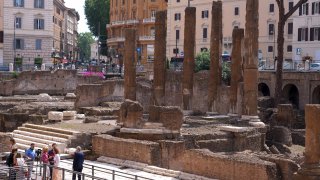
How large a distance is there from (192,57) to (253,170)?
16.7 metres

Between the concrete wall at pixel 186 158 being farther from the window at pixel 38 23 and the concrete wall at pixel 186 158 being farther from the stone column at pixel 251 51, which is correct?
the window at pixel 38 23

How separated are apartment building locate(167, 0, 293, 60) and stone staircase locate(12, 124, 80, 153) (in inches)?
1465

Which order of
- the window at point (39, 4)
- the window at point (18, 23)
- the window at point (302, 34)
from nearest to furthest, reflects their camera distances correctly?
the window at point (302, 34), the window at point (18, 23), the window at point (39, 4)

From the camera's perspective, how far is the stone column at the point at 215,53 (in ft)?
115

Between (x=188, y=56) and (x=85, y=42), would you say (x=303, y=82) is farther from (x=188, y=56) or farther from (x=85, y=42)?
(x=85, y=42)

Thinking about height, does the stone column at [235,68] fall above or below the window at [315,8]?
below

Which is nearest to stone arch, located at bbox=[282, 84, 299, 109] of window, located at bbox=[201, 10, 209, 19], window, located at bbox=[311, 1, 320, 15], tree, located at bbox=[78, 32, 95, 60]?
window, located at bbox=[311, 1, 320, 15]

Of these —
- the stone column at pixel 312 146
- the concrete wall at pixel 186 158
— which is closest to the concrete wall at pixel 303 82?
the concrete wall at pixel 186 158

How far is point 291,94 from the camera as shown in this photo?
49938 mm

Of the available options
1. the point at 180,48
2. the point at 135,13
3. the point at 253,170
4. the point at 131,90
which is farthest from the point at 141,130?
the point at 135,13

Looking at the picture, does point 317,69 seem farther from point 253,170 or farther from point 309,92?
point 253,170

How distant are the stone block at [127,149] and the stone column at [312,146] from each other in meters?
5.85

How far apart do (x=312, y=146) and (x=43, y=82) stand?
38878 mm

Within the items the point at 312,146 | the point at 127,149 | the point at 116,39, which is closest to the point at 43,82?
the point at 116,39
